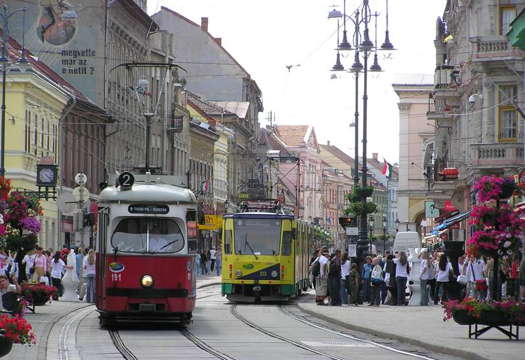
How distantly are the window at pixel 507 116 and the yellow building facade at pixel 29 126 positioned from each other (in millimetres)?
17631

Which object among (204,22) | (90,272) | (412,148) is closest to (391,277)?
(90,272)

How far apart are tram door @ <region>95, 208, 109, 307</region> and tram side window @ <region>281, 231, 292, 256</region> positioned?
15609 mm

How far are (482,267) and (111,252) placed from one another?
1284cm

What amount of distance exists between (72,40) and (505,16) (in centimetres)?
2749

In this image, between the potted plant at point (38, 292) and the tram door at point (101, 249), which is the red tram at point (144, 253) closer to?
the tram door at point (101, 249)

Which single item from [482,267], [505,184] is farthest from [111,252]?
[482,267]

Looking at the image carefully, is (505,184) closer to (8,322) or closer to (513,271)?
(513,271)

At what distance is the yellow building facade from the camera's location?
58094 millimetres

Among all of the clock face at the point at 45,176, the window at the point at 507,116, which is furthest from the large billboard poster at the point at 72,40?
the window at the point at 507,116

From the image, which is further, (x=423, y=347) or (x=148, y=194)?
(x=148, y=194)

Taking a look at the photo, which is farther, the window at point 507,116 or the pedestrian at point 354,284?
the window at point 507,116

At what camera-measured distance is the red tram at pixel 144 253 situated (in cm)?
2720

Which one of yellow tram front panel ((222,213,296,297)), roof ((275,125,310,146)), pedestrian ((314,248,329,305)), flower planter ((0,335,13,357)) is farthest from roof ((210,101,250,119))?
flower planter ((0,335,13,357))

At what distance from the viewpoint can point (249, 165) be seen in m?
136
